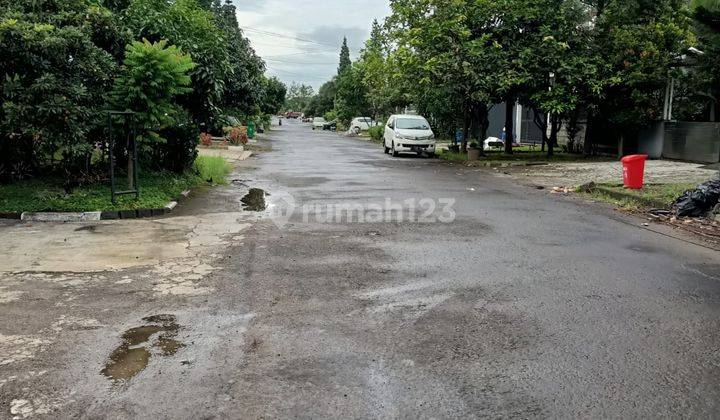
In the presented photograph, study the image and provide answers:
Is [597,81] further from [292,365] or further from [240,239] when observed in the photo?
[292,365]

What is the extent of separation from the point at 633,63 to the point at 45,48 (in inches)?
681

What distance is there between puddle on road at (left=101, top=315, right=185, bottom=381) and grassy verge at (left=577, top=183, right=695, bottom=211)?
9114 mm

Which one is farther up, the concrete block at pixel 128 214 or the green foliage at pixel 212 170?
the green foliage at pixel 212 170

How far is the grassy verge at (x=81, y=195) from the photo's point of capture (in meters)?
9.98

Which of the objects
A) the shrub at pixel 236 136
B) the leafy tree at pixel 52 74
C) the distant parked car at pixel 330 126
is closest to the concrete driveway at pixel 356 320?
the leafy tree at pixel 52 74

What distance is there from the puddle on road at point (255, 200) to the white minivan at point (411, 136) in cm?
1181

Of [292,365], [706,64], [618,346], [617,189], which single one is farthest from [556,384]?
[706,64]

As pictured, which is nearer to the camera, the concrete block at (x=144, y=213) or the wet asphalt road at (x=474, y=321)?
the wet asphalt road at (x=474, y=321)

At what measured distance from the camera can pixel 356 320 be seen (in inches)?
197

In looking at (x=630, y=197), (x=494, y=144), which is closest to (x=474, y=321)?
(x=630, y=197)

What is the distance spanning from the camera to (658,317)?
16.8 ft

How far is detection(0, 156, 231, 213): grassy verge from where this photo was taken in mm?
9984

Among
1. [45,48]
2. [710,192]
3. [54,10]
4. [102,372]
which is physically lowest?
[102,372]

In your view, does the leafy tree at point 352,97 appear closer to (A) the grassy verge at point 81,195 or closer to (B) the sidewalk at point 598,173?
(B) the sidewalk at point 598,173
